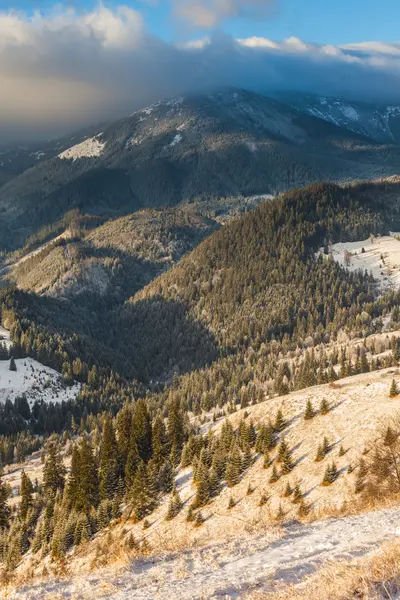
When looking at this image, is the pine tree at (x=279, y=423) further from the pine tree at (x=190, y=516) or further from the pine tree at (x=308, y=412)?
the pine tree at (x=190, y=516)

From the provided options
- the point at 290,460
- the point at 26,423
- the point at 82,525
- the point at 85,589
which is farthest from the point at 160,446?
the point at 26,423

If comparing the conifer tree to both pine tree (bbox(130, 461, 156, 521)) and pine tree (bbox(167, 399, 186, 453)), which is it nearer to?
pine tree (bbox(130, 461, 156, 521))

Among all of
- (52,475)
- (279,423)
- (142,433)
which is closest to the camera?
(279,423)

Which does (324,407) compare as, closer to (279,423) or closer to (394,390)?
(279,423)

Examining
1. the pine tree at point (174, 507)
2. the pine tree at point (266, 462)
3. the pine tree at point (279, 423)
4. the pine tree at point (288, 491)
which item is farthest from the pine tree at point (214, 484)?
the pine tree at point (288, 491)

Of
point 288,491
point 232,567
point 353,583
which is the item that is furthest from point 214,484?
point 353,583

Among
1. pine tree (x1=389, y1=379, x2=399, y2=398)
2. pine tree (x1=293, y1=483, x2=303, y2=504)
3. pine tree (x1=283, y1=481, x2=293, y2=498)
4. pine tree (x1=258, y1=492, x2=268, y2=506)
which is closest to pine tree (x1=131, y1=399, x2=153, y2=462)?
pine tree (x1=258, y1=492, x2=268, y2=506)
